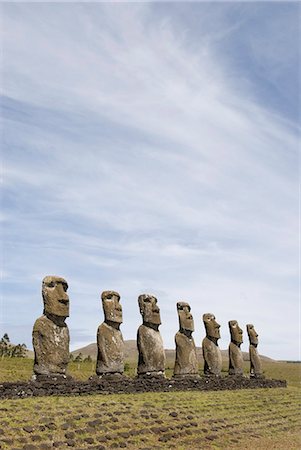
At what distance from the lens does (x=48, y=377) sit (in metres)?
18.9

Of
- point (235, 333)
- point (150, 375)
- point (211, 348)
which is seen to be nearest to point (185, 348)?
point (150, 375)

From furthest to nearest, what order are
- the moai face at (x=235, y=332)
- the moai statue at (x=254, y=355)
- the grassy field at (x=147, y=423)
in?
the moai statue at (x=254, y=355), the moai face at (x=235, y=332), the grassy field at (x=147, y=423)

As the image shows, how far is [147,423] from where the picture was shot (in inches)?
665

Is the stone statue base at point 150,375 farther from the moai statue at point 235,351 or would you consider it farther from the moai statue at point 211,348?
the moai statue at point 235,351

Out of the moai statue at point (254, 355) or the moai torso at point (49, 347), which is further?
the moai statue at point (254, 355)

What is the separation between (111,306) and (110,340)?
1.32 metres

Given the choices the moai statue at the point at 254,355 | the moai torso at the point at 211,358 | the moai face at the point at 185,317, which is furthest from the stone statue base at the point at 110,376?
the moai statue at the point at 254,355

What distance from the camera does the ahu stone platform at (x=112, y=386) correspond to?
17.1 m

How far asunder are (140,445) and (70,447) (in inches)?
88.1

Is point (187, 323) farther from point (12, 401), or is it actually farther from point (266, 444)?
point (12, 401)

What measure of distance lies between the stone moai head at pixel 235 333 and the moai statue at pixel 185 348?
23.3 feet

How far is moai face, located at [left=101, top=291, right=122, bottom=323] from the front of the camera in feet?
73.3

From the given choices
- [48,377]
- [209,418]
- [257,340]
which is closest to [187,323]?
[209,418]

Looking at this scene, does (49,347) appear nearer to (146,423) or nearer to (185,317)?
(146,423)
